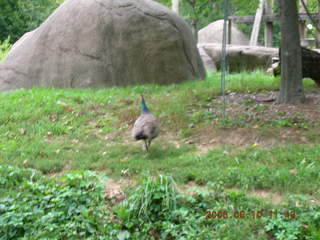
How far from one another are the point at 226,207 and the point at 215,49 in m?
12.8

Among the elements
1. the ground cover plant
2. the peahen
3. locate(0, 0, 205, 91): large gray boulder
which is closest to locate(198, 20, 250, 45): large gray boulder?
locate(0, 0, 205, 91): large gray boulder

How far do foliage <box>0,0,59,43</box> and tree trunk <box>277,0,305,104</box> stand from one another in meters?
16.6

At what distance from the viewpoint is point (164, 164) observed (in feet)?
17.2

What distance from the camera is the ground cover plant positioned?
381cm

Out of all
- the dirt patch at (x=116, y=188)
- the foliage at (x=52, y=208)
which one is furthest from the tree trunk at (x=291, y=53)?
the foliage at (x=52, y=208)

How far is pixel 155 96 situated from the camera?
8766 millimetres

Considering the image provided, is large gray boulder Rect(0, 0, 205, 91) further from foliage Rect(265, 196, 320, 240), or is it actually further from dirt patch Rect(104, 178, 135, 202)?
foliage Rect(265, 196, 320, 240)

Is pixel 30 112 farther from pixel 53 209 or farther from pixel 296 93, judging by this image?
pixel 296 93

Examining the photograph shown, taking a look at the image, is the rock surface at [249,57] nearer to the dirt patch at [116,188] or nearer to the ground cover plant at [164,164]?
the ground cover plant at [164,164]

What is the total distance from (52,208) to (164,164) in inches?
65.6

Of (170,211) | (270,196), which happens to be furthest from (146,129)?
(270,196)

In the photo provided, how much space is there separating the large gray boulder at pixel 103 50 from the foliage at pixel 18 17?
11388 mm

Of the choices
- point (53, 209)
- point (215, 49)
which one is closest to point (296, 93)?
point (53, 209)

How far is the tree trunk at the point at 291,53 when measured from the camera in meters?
7.19
